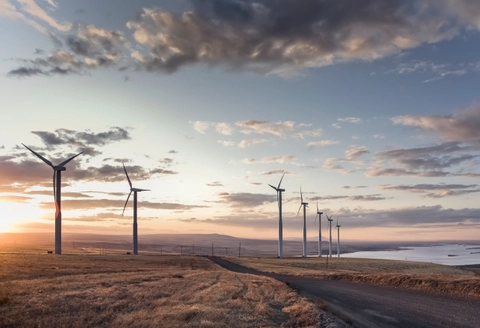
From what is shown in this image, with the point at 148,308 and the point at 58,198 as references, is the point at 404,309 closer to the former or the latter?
the point at 148,308

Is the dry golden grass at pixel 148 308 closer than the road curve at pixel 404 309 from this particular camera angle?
Yes

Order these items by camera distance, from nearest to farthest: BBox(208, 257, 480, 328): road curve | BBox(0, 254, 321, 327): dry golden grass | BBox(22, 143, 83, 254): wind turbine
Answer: BBox(0, 254, 321, 327): dry golden grass, BBox(208, 257, 480, 328): road curve, BBox(22, 143, 83, 254): wind turbine

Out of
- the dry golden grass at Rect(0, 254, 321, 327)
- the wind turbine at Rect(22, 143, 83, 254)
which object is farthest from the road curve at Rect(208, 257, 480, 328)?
the wind turbine at Rect(22, 143, 83, 254)

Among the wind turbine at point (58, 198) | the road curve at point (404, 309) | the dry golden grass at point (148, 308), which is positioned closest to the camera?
the dry golden grass at point (148, 308)

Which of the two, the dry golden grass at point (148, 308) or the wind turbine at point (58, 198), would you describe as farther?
the wind turbine at point (58, 198)

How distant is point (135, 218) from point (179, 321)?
378 feet

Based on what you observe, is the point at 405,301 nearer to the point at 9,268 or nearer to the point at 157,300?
the point at 157,300

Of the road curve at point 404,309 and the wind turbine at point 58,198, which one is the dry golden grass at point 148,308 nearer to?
the road curve at point 404,309

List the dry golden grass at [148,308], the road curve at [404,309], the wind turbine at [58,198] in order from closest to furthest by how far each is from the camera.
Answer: the dry golden grass at [148,308]
the road curve at [404,309]
the wind turbine at [58,198]

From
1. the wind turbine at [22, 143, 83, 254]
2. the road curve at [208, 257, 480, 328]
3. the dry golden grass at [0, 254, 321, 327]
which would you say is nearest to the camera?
the dry golden grass at [0, 254, 321, 327]

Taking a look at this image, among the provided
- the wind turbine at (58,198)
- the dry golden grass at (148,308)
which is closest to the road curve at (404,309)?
the dry golden grass at (148,308)

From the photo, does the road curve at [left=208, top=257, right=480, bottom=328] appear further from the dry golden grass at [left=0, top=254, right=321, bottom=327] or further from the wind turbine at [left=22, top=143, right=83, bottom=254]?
the wind turbine at [left=22, top=143, right=83, bottom=254]

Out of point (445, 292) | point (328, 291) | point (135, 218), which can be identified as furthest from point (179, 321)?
point (135, 218)

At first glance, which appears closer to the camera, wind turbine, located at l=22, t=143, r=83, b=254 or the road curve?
the road curve
